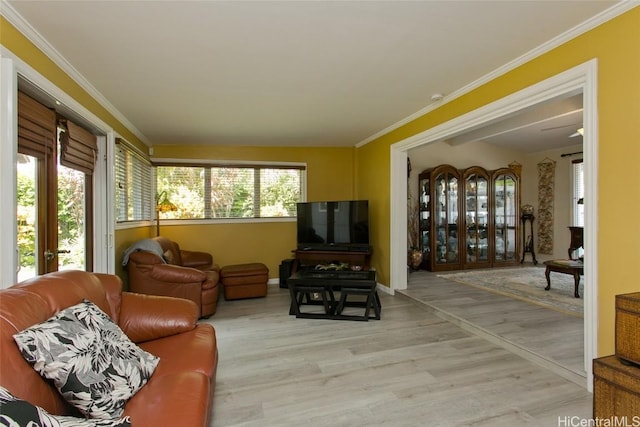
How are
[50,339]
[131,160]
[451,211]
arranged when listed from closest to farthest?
[50,339] < [131,160] < [451,211]

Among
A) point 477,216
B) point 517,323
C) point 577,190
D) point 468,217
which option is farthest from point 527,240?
point 517,323

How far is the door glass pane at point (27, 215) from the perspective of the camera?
2.12 metres

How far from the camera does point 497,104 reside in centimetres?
260

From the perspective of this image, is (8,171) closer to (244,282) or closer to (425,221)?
(244,282)

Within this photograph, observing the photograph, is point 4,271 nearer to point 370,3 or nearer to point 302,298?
point 370,3

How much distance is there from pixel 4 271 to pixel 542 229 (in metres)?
8.26

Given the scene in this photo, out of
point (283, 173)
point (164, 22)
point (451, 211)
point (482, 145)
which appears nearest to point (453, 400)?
point (164, 22)

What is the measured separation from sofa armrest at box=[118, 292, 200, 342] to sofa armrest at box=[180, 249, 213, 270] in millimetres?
2482

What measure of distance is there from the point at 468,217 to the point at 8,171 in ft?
21.3

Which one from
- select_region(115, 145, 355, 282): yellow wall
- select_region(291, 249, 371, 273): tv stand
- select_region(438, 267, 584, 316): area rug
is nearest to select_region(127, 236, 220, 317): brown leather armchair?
select_region(115, 145, 355, 282): yellow wall

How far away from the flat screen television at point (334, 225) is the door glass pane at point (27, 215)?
322 centimetres

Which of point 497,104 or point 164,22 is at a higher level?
point 164,22

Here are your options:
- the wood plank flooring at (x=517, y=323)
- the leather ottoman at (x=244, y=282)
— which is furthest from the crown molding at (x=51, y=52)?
the wood plank flooring at (x=517, y=323)

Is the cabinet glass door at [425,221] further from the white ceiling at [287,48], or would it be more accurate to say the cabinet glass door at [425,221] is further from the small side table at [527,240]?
the white ceiling at [287,48]
